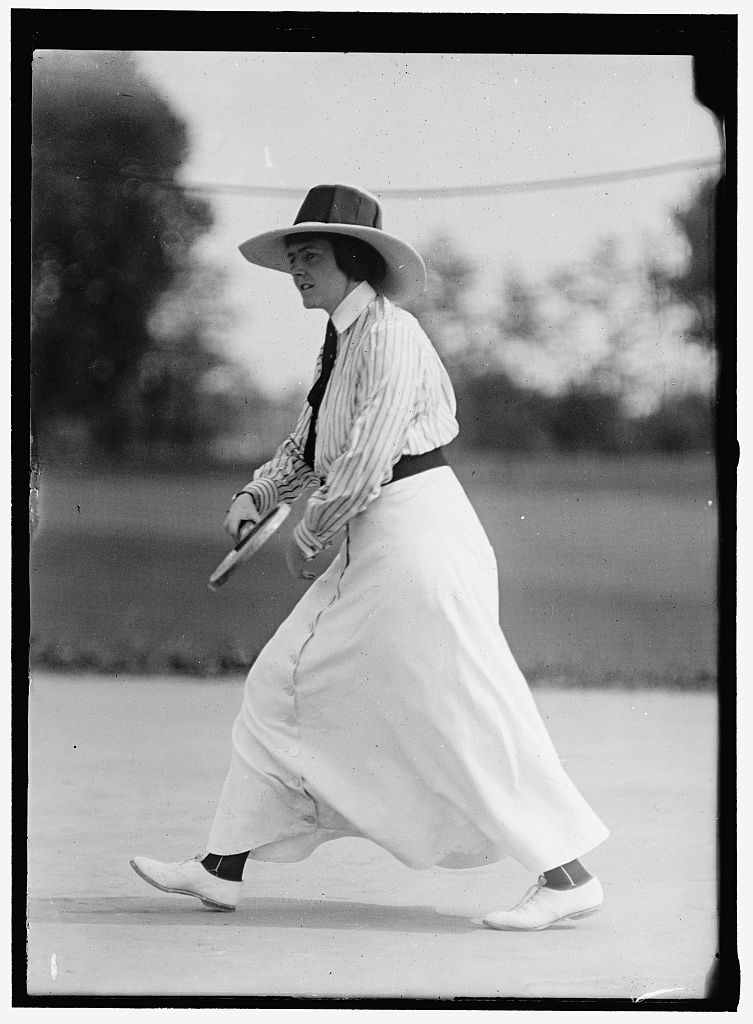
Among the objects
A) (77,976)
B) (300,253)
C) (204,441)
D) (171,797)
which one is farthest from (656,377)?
(77,976)

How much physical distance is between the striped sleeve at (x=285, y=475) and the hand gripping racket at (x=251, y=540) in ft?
0.12

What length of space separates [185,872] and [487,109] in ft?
8.83

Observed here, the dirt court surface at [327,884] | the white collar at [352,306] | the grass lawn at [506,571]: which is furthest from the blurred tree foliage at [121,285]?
the dirt court surface at [327,884]

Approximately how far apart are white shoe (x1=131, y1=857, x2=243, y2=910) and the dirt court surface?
4cm

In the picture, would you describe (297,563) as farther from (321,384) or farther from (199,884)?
(199,884)

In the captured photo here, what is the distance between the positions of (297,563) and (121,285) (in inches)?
43.2

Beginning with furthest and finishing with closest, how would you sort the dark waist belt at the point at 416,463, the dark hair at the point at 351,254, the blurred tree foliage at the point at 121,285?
1. the blurred tree foliage at the point at 121,285
2. the dark hair at the point at 351,254
3. the dark waist belt at the point at 416,463

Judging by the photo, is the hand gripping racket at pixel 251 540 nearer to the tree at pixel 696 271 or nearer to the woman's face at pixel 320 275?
the woman's face at pixel 320 275

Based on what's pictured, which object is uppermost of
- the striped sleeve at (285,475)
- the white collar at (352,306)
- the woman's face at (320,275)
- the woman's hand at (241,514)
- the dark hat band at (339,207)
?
the dark hat band at (339,207)

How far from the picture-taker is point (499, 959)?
4180 millimetres

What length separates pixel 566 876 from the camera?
13.8 feet

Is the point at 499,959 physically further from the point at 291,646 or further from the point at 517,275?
the point at 517,275

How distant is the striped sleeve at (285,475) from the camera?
4.27m

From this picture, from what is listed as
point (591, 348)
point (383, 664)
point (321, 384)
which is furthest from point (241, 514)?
point (591, 348)
